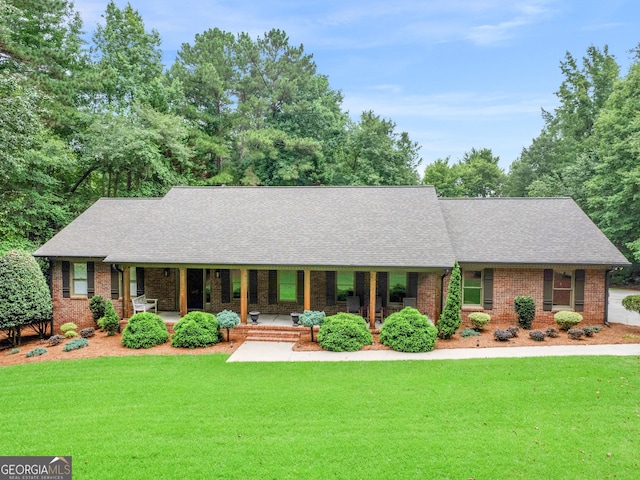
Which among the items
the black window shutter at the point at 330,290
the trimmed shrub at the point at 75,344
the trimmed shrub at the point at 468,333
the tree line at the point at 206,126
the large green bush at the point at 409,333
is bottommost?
the trimmed shrub at the point at 75,344

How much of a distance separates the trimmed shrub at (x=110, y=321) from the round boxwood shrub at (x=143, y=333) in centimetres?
165

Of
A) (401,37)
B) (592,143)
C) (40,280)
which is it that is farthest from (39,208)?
(592,143)

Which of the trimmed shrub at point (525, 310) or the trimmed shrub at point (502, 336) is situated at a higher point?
the trimmed shrub at point (525, 310)

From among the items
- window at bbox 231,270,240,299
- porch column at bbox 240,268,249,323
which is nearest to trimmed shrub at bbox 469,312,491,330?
porch column at bbox 240,268,249,323

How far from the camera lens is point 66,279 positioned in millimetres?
16234

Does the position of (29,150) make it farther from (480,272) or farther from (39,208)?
(480,272)

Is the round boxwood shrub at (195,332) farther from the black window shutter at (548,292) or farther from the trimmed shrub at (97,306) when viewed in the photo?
the black window shutter at (548,292)

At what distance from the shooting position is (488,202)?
18.4m

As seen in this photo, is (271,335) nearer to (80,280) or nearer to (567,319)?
(80,280)

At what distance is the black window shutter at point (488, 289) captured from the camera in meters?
14.9

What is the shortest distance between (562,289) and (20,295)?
66.4 ft

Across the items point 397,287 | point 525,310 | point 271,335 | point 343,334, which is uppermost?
point 397,287

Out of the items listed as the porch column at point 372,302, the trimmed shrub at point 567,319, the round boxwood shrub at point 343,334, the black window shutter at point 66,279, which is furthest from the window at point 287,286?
the trimmed shrub at point 567,319

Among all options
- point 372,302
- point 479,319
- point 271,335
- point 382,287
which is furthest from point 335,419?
point 382,287
